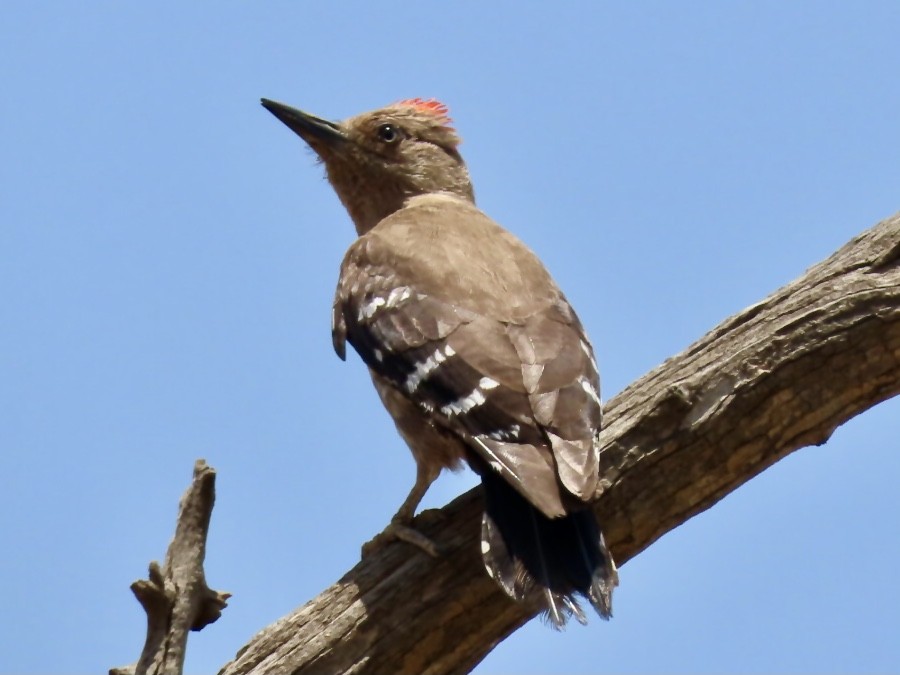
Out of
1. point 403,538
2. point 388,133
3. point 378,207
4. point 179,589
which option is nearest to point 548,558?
point 403,538

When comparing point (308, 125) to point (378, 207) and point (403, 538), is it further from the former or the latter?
point (403, 538)

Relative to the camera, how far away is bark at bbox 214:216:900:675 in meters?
4.55

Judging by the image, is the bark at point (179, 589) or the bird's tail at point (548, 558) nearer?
the bird's tail at point (548, 558)

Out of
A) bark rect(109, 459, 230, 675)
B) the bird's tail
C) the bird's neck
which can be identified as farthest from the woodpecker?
bark rect(109, 459, 230, 675)

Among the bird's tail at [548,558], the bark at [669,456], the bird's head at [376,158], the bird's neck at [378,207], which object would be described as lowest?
the bird's tail at [548,558]

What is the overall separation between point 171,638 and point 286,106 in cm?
347

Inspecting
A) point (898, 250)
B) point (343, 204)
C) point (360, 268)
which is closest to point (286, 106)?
point (343, 204)

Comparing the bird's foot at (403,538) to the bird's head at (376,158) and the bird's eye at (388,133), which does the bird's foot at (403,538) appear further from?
the bird's eye at (388,133)

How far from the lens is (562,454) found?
4.36 metres

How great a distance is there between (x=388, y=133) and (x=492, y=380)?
9.36ft

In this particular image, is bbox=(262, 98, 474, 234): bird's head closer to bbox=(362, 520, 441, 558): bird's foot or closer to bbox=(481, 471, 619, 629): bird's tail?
bbox=(362, 520, 441, 558): bird's foot

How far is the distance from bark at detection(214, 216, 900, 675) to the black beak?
2.87 metres

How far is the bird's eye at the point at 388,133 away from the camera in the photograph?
724 cm

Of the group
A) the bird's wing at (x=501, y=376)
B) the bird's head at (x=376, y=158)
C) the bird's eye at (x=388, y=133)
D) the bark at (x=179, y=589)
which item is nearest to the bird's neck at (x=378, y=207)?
the bird's head at (x=376, y=158)
